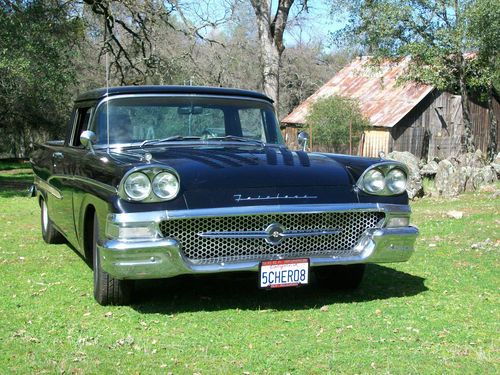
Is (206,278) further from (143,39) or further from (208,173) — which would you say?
(143,39)

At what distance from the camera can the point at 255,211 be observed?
4.96m

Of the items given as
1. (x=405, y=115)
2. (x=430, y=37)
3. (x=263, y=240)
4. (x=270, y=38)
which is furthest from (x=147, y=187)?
(x=405, y=115)

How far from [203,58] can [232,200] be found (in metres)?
17.1

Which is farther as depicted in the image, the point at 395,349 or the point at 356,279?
the point at 356,279

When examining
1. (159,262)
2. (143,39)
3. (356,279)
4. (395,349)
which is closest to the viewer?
(395,349)

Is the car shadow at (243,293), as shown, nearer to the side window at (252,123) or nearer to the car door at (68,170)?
the car door at (68,170)

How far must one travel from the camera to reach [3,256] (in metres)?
7.86

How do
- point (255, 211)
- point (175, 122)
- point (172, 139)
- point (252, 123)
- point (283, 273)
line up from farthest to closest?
1. point (252, 123)
2. point (175, 122)
3. point (172, 139)
4. point (283, 273)
5. point (255, 211)

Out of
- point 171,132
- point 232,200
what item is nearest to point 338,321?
point 232,200

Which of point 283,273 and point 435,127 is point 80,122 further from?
point 435,127

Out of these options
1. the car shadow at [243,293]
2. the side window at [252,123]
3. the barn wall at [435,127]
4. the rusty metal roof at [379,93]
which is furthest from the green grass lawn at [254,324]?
the barn wall at [435,127]

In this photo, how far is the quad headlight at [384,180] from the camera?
5.43 m

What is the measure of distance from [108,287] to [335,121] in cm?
2280

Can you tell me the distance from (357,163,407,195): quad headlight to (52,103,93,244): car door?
8.29 ft
